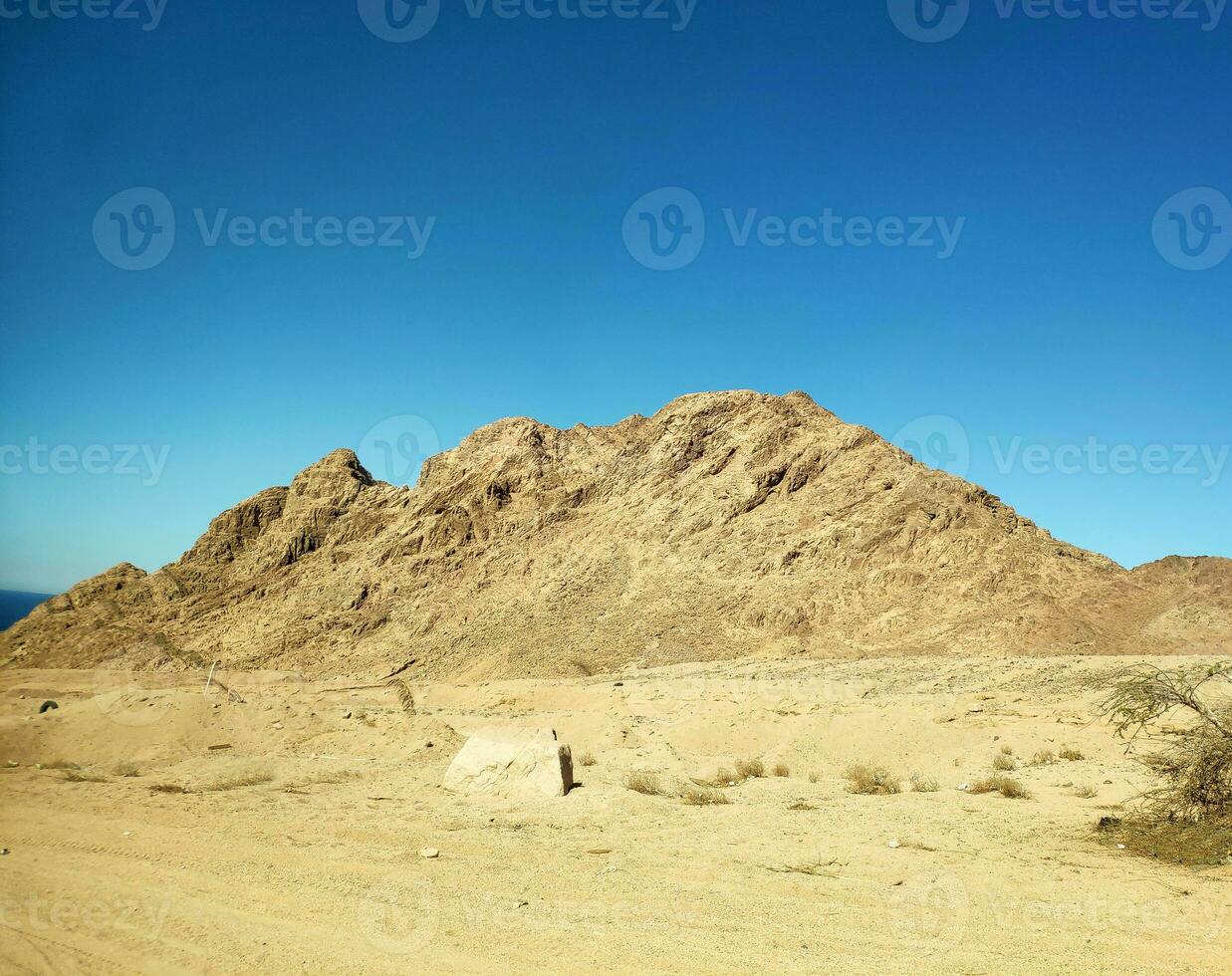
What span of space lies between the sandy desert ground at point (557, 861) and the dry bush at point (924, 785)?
274 millimetres

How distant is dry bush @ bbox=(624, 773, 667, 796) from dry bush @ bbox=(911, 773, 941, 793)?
3.76 metres

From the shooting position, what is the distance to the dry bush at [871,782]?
36.5ft

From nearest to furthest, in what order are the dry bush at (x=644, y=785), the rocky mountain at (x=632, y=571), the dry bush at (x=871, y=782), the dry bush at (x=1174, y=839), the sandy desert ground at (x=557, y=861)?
the sandy desert ground at (x=557, y=861) < the dry bush at (x=1174, y=839) < the dry bush at (x=644, y=785) < the dry bush at (x=871, y=782) < the rocky mountain at (x=632, y=571)

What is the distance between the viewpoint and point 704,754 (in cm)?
1519

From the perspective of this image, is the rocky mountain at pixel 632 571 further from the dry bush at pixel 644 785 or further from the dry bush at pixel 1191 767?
the dry bush at pixel 1191 767

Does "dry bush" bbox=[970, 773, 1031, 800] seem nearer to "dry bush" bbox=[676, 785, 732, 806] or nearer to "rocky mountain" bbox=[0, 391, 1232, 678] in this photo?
"dry bush" bbox=[676, 785, 732, 806]

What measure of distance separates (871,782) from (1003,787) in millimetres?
1868

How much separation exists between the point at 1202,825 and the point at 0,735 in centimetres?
1739

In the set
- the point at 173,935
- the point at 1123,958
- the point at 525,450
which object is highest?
the point at 525,450

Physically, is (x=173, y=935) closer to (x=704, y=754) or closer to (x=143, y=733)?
(x=143, y=733)

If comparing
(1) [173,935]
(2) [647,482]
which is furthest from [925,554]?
(1) [173,935]

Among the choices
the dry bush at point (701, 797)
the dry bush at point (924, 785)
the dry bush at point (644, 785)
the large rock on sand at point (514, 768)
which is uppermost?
the large rock on sand at point (514, 768)

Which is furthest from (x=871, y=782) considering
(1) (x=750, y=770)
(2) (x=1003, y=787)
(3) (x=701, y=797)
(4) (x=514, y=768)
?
(4) (x=514, y=768)

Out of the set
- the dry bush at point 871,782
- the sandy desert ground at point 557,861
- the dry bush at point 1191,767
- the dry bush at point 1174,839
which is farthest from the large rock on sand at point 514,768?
the dry bush at point 1191,767
